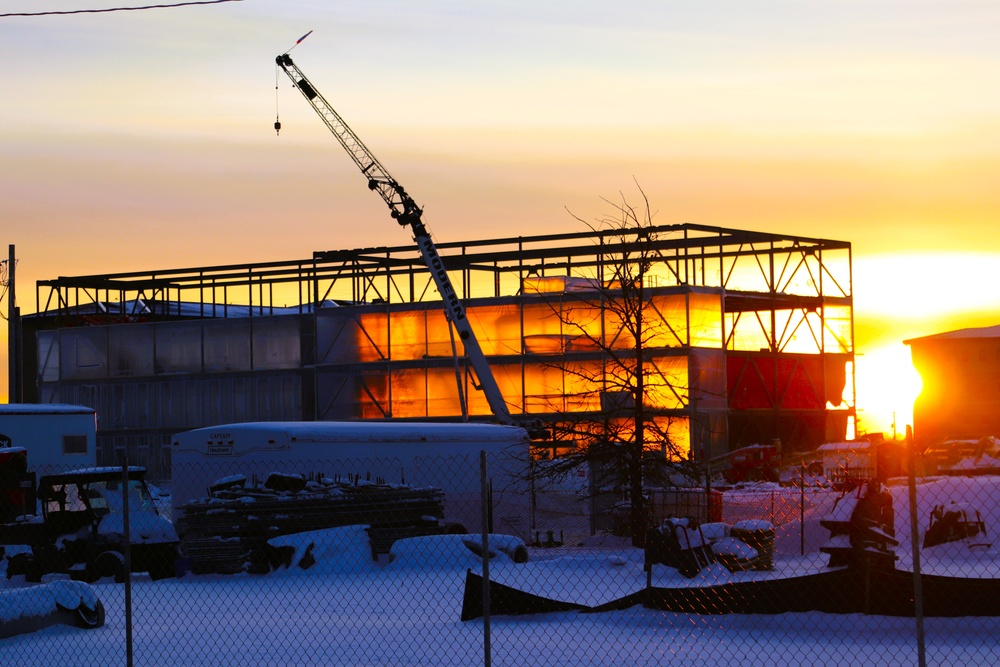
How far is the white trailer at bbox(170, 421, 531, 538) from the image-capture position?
3362cm

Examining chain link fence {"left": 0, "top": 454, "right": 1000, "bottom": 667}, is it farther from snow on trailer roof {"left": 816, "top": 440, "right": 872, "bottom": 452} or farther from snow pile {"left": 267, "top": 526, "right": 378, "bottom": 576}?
snow on trailer roof {"left": 816, "top": 440, "right": 872, "bottom": 452}

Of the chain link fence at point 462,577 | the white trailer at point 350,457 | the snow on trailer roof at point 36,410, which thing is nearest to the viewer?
the chain link fence at point 462,577

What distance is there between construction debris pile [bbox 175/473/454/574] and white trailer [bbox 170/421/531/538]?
158 centimetres

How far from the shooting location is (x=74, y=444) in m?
42.2

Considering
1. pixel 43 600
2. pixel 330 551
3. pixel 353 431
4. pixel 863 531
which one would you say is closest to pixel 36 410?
pixel 353 431

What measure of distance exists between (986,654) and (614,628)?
14.4ft

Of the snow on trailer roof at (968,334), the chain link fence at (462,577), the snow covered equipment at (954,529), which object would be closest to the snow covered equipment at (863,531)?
the chain link fence at (462,577)

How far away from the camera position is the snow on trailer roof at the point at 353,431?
33.9 meters

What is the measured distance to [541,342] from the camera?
218 ft

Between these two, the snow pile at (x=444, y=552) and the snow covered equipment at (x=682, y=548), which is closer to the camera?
the snow covered equipment at (x=682, y=548)

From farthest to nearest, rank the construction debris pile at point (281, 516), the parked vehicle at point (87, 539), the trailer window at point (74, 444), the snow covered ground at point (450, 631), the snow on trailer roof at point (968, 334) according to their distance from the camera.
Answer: the snow on trailer roof at point (968, 334)
the trailer window at point (74, 444)
the construction debris pile at point (281, 516)
the parked vehicle at point (87, 539)
the snow covered ground at point (450, 631)

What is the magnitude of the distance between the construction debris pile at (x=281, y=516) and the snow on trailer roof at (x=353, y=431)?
8.79 feet

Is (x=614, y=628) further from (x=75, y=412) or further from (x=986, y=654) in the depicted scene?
(x=75, y=412)

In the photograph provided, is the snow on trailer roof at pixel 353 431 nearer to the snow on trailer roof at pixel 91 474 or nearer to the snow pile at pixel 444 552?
the snow on trailer roof at pixel 91 474
